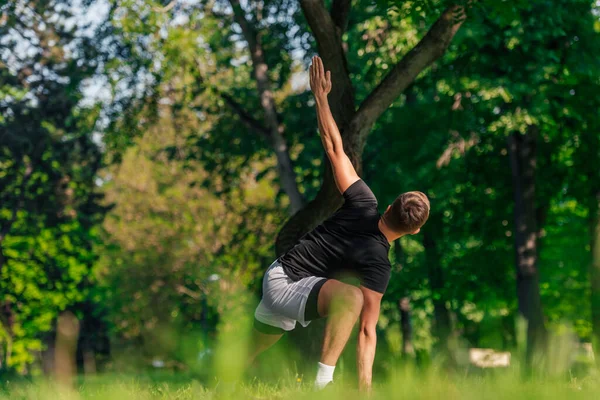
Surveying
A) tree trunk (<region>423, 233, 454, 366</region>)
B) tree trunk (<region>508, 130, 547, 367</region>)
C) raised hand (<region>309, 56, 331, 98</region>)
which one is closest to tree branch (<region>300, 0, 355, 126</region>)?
raised hand (<region>309, 56, 331, 98</region>)

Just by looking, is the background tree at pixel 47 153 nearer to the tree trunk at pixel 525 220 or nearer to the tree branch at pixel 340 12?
the tree branch at pixel 340 12

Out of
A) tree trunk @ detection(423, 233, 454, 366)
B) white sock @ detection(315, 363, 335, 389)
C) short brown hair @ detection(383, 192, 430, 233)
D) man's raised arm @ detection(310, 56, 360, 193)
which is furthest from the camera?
tree trunk @ detection(423, 233, 454, 366)

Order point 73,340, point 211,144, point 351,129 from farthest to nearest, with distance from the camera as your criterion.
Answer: point 211,144 < point 351,129 < point 73,340

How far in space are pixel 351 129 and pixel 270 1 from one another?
10116 mm

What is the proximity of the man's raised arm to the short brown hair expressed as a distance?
0.44 metres

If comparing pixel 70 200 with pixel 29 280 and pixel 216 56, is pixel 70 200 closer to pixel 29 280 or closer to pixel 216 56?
pixel 29 280

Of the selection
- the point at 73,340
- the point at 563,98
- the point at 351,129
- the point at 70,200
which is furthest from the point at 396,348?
the point at 70,200

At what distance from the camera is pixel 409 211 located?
5223 millimetres

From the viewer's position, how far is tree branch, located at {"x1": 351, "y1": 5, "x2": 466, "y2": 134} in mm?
10305

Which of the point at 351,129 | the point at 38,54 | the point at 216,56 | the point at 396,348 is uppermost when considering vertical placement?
the point at 38,54

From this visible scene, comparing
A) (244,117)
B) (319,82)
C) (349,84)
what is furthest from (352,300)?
(244,117)

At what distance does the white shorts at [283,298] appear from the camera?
5320 millimetres

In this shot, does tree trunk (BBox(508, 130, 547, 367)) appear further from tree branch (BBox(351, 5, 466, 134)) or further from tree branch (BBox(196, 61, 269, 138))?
tree branch (BBox(351, 5, 466, 134))

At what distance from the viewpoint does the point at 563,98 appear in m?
18.2
